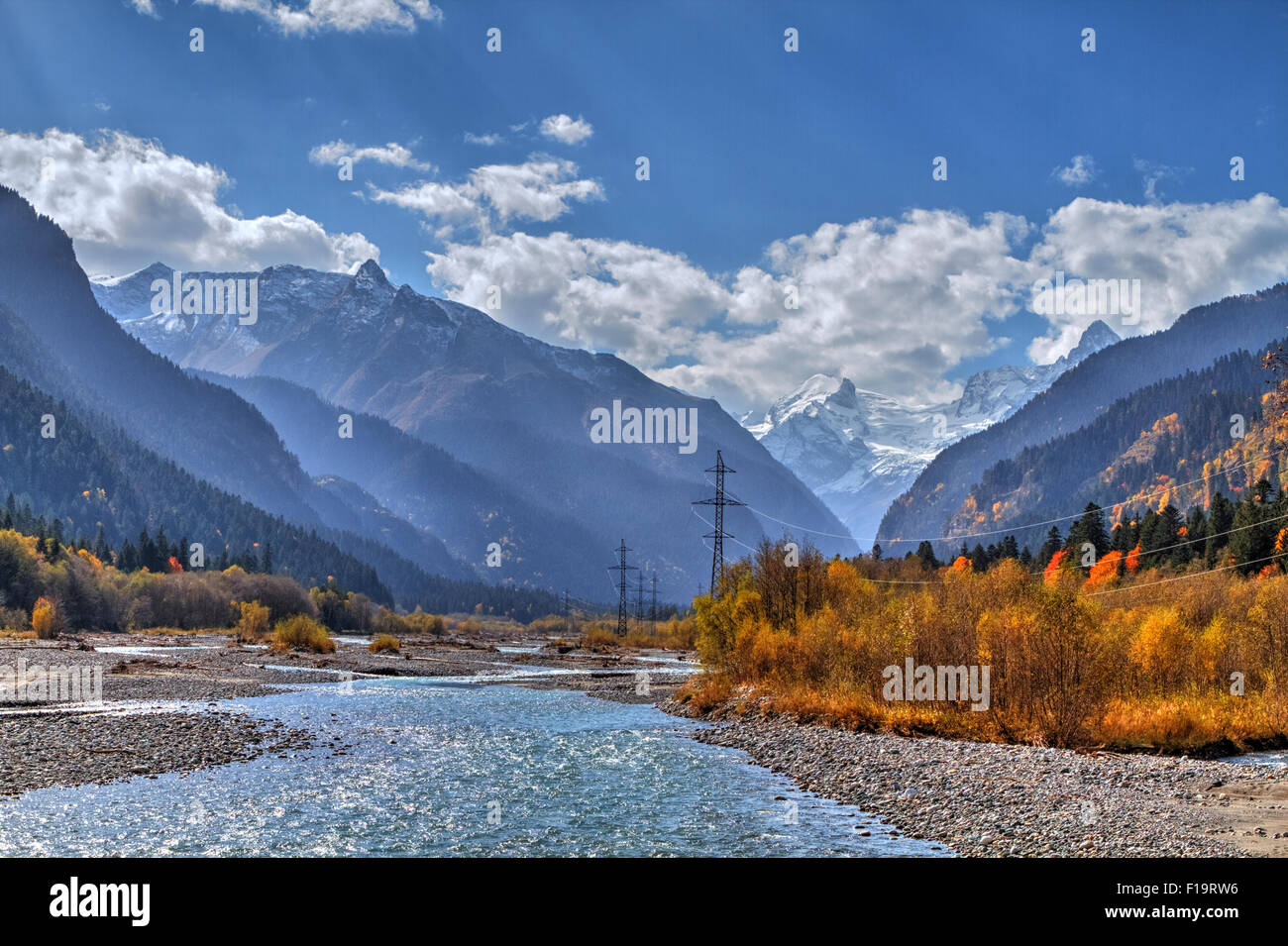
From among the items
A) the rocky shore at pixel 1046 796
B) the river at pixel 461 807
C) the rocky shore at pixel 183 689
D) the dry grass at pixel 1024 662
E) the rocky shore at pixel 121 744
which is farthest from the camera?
the dry grass at pixel 1024 662

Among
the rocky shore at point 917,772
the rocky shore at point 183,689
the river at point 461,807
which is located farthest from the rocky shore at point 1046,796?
the rocky shore at point 183,689

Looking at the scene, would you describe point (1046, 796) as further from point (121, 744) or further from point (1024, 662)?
point (121, 744)

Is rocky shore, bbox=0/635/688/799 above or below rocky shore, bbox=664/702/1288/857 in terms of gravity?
below

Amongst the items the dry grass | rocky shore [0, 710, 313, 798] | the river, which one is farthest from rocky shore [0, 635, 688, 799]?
the dry grass

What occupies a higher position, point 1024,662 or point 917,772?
point 1024,662

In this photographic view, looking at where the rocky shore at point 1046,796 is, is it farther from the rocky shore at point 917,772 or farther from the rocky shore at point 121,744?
the rocky shore at point 121,744

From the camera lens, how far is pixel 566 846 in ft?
73.5

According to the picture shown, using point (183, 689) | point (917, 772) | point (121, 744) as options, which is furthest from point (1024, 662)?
point (183, 689)

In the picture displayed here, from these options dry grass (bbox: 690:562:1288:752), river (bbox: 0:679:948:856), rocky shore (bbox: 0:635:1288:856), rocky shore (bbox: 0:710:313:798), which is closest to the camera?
rocky shore (bbox: 0:635:1288:856)

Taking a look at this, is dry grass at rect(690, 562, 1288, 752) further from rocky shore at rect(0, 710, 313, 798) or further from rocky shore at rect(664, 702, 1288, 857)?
rocky shore at rect(0, 710, 313, 798)

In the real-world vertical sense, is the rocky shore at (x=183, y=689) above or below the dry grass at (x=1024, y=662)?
below
